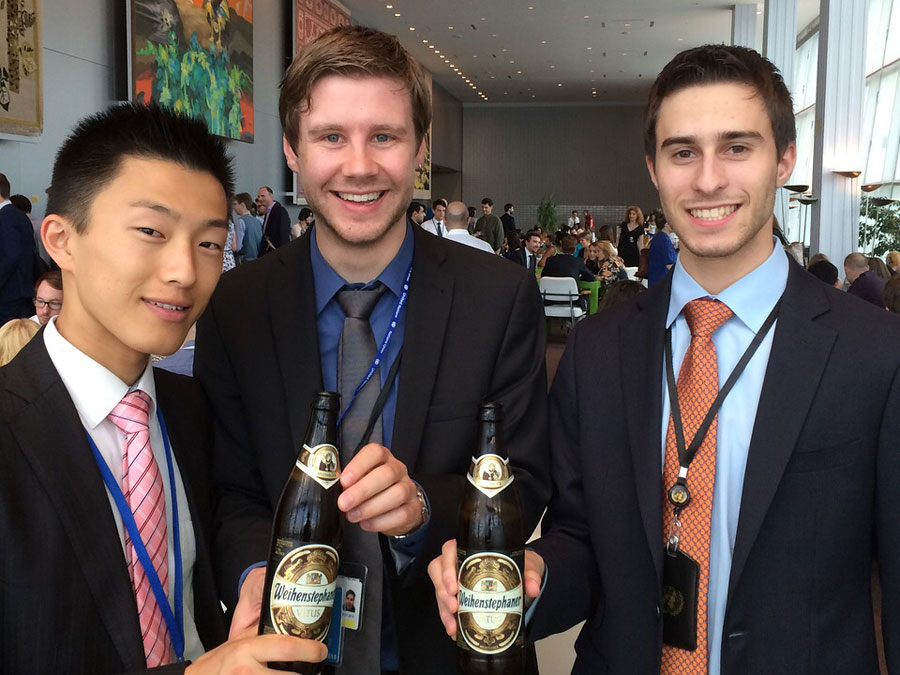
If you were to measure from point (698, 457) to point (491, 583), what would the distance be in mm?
437

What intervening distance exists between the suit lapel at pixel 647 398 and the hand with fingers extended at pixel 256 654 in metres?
0.65

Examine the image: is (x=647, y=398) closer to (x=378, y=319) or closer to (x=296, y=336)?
(x=378, y=319)

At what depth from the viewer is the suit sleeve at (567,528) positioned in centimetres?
142

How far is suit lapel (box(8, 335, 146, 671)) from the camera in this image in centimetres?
109

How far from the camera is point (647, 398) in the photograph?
1439 millimetres

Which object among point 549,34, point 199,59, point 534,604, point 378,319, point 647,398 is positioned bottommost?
point 534,604

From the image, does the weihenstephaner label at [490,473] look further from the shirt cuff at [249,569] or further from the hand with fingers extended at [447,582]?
the shirt cuff at [249,569]

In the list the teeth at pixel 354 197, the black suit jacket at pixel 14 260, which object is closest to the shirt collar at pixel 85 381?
the teeth at pixel 354 197

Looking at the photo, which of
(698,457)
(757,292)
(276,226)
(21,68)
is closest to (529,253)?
(276,226)

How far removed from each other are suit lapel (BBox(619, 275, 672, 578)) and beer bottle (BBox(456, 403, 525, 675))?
0.24 metres

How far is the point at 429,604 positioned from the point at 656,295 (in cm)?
70

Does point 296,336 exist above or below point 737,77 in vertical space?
below

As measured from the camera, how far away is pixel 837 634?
1303 millimetres

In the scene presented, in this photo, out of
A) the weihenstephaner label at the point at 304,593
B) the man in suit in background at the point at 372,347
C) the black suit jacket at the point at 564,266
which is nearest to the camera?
the weihenstephaner label at the point at 304,593
